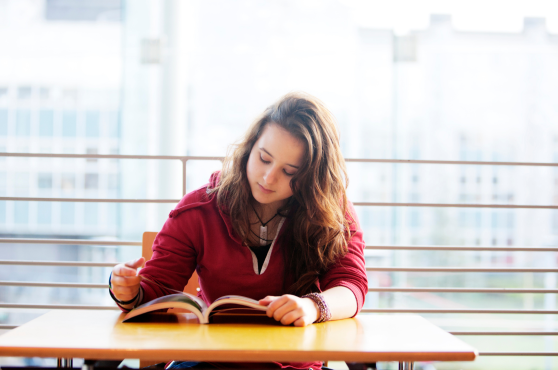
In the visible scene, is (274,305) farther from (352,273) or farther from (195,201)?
(195,201)

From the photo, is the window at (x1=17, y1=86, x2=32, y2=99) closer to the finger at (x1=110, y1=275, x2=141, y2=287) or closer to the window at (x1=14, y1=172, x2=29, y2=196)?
the window at (x1=14, y1=172, x2=29, y2=196)

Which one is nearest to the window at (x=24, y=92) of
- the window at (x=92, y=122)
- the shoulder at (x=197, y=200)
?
the window at (x=92, y=122)

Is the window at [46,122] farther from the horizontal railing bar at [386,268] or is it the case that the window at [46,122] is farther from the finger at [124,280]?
the finger at [124,280]

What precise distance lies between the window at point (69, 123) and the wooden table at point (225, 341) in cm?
184

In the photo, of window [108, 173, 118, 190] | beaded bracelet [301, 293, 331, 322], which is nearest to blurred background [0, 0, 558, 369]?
window [108, 173, 118, 190]

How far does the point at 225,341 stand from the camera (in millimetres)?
721

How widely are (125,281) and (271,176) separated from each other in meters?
0.42

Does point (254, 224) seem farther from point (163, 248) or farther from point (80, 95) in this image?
point (80, 95)

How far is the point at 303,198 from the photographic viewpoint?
1109mm

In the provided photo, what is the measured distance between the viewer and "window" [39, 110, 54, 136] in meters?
2.45

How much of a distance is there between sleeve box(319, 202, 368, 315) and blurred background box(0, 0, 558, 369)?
1265 mm

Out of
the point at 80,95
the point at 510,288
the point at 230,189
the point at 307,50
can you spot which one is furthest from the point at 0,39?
the point at 510,288

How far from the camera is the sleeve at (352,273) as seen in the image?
3.36ft

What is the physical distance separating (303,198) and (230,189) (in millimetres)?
214
